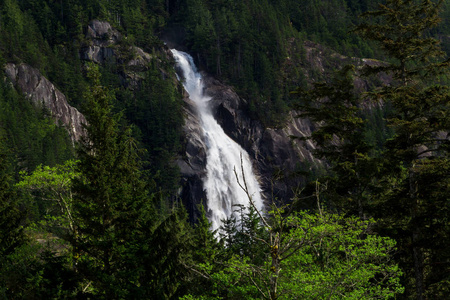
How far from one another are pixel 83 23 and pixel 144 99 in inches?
894

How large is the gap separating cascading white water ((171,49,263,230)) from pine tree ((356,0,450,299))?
1746 inches

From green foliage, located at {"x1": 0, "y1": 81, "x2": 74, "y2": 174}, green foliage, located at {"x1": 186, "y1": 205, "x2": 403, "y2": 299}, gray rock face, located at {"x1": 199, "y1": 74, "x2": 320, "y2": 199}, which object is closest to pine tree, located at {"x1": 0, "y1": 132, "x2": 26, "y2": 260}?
green foliage, located at {"x1": 186, "y1": 205, "x2": 403, "y2": 299}

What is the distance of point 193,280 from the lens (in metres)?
17.6

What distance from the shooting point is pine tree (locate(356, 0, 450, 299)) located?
15.4 m

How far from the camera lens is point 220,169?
75.3m

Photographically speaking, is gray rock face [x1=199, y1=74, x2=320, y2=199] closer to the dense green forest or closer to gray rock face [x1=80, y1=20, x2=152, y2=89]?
gray rock face [x1=80, y1=20, x2=152, y2=89]

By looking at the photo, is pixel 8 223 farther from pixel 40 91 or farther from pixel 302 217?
pixel 40 91

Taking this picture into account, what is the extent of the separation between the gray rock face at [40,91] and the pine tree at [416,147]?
221 feet

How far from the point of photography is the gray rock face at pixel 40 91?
7812 centimetres

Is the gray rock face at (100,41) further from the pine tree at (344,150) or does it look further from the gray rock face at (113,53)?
the pine tree at (344,150)

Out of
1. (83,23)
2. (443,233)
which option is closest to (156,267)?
(443,233)

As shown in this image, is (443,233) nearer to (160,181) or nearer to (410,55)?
(410,55)

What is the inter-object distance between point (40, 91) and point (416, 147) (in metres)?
74.0

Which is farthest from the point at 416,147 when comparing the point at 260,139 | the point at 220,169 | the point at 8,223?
the point at 260,139
